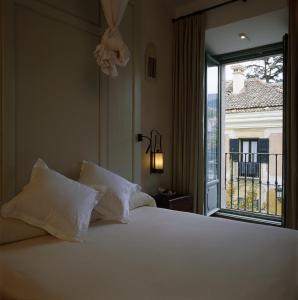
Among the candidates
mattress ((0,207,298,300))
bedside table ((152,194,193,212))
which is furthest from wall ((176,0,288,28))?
mattress ((0,207,298,300))

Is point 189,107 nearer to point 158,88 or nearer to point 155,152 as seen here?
point 158,88

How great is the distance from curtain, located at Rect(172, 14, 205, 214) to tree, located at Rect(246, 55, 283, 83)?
117cm

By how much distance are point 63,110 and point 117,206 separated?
0.96m

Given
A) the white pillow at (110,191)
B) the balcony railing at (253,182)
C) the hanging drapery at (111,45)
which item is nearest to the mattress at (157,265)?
the white pillow at (110,191)

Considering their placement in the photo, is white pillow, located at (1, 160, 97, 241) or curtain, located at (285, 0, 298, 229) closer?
white pillow, located at (1, 160, 97, 241)

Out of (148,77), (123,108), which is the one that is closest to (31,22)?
(123,108)

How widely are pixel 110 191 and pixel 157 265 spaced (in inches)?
41.1

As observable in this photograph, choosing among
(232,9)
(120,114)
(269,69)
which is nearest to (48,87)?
(120,114)

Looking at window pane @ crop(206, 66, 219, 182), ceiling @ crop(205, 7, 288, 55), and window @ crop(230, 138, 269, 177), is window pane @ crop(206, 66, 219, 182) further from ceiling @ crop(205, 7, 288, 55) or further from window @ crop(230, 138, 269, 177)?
window @ crop(230, 138, 269, 177)

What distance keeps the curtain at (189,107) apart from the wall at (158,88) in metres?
0.10

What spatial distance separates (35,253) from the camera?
1.53 metres

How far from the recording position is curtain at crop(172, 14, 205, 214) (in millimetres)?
3633

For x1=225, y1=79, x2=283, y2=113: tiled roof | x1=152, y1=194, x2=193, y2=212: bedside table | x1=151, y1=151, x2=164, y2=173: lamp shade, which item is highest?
x1=225, y1=79, x2=283, y2=113: tiled roof

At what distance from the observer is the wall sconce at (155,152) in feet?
11.2
